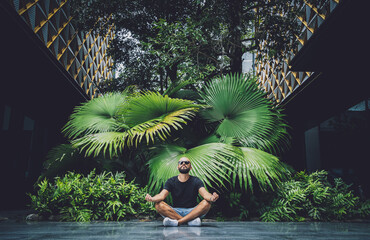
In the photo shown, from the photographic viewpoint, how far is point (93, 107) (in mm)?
6520

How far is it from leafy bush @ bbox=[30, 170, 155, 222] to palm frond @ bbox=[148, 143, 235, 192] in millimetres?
496

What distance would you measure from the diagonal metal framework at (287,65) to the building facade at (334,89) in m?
0.03

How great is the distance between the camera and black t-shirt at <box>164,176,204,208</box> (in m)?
4.26

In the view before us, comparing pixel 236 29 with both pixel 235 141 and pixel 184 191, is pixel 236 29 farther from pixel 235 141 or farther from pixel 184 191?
pixel 184 191

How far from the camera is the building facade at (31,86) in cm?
702

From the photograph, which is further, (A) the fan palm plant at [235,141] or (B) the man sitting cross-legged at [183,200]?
(A) the fan palm plant at [235,141]

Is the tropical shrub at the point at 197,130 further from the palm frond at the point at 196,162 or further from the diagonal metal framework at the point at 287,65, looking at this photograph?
→ the diagonal metal framework at the point at 287,65

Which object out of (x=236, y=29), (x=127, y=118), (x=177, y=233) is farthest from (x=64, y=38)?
(x=177, y=233)

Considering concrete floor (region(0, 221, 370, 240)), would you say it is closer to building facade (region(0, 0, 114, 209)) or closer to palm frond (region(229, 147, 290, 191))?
palm frond (region(229, 147, 290, 191))

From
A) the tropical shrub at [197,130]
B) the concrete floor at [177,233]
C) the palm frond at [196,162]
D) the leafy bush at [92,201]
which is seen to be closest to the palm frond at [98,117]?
the tropical shrub at [197,130]

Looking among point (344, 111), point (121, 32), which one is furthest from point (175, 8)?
point (344, 111)

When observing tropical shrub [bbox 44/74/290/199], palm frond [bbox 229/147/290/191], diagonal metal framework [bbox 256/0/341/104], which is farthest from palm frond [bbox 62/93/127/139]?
diagonal metal framework [bbox 256/0/341/104]

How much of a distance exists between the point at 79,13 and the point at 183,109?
456 cm

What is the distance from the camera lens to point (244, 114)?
19.9 feet
